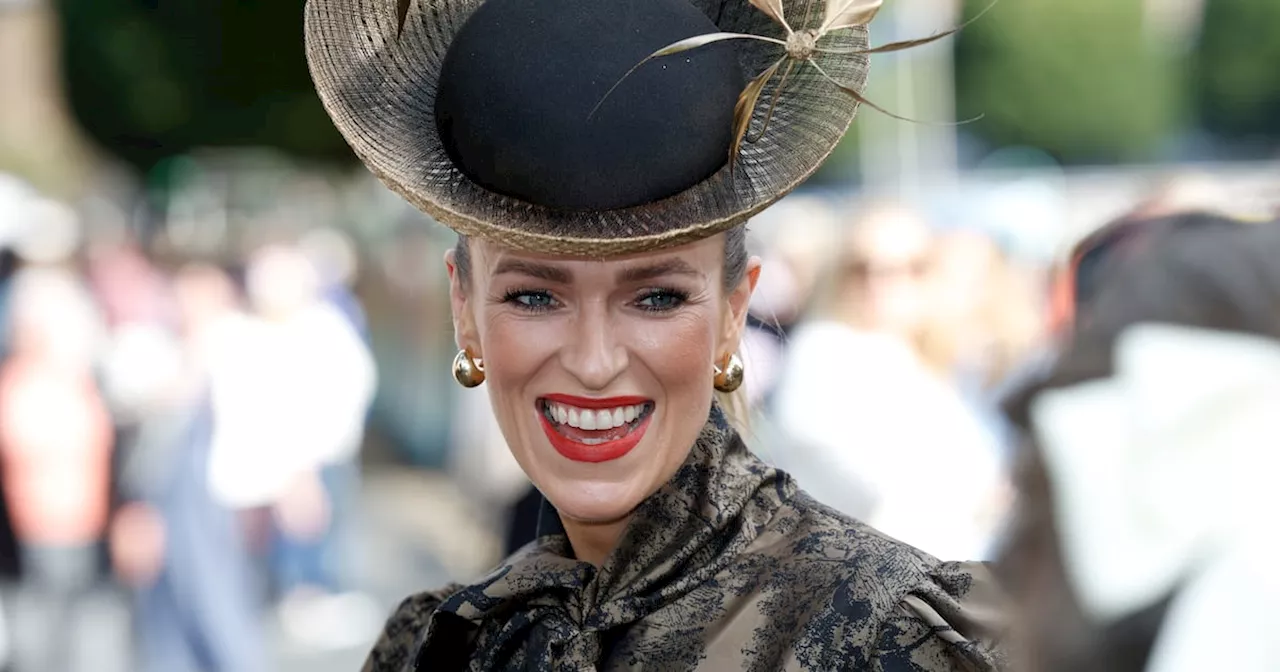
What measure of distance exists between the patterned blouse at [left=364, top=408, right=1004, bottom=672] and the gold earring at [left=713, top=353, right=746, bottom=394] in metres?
0.05

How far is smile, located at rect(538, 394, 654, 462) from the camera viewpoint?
7.98 feet

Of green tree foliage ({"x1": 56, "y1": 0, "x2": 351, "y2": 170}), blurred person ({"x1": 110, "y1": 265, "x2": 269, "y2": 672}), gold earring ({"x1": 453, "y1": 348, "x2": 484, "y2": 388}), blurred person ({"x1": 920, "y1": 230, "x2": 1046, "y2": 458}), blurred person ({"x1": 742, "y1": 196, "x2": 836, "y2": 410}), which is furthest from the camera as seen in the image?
green tree foliage ({"x1": 56, "y1": 0, "x2": 351, "y2": 170})

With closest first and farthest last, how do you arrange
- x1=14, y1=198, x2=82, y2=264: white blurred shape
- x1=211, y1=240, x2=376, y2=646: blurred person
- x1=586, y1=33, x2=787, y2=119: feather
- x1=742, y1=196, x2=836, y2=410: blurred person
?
x1=586, y1=33, x2=787, y2=119: feather < x1=742, y1=196, x2=836, y2=410: blurred person < x1=14, y1=198, x2=82, y2=264: white blurred shape < x1=211, y1=240, x2=376, y2=646: blurred person

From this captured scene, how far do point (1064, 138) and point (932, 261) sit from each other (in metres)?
52.0

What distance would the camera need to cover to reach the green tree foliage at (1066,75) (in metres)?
53.8

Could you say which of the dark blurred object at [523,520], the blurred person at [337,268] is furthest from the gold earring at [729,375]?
the blurred person at [337,268]

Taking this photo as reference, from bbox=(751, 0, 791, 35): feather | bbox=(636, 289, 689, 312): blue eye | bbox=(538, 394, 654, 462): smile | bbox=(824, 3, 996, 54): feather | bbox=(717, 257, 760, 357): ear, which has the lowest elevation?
bbox=(538, 394, 654, 462): smile

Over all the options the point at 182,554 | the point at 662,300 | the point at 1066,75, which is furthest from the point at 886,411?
the point at 1066,75

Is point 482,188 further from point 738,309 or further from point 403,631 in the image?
point 403,631

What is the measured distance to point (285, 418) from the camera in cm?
966

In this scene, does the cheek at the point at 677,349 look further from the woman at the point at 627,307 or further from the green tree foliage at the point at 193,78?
the green tree foliage at the point at 193,78

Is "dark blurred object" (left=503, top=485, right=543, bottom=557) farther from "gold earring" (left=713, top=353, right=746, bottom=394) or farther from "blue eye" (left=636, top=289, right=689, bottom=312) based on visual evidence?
"blue eye" (left=636, top=289, right=689, bottom=312)

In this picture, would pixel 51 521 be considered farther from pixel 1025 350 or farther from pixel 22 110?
pixel 22 110

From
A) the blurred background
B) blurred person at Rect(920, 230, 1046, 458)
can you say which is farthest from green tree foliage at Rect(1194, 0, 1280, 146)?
blurred person at Rect(920, 230, 1046, 458)
